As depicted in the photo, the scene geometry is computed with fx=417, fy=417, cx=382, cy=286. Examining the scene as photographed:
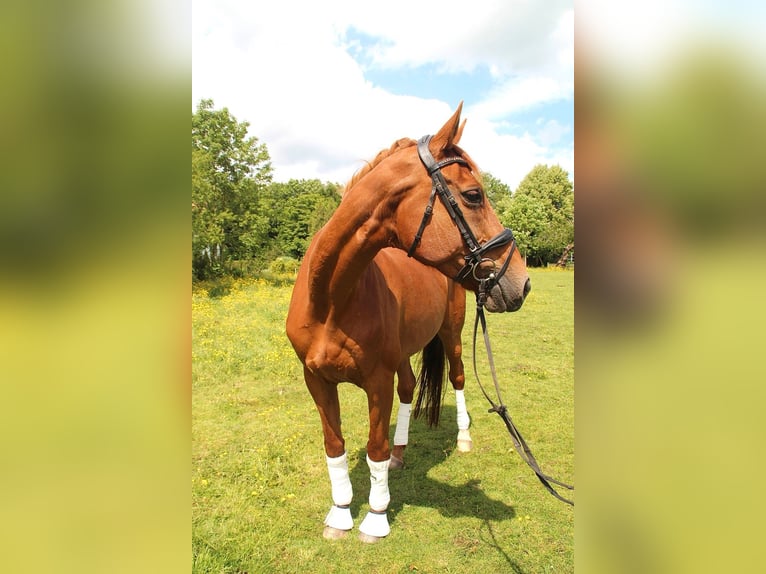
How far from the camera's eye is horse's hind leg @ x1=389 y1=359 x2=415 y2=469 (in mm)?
4816

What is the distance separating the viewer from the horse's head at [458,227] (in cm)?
249

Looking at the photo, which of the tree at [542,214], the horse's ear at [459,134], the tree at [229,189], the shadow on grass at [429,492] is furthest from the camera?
the tree at [542,214]

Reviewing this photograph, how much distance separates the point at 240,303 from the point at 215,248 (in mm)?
6397

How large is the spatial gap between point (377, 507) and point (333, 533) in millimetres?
449

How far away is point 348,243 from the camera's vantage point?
9.39ft

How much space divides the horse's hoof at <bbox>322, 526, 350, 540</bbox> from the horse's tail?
216 cm

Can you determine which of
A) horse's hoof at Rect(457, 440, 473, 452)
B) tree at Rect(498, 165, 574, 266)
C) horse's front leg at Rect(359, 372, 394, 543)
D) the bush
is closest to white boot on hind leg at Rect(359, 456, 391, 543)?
horse's front leg at Rect(359, 372, 394, 543)

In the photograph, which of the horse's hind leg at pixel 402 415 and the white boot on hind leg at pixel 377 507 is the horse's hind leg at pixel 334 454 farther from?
the horse's hind leg at pixel 402 415

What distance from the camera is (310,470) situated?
184 inches

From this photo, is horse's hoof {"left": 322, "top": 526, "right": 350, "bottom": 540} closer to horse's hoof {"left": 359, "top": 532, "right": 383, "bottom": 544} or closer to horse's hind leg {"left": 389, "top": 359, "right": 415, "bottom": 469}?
horse's hoof {"left": 359, "top": 532, "right": 383, "bottom": 544}

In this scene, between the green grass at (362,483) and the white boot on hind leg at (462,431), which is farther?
the white boot on hind leg at (462,431)

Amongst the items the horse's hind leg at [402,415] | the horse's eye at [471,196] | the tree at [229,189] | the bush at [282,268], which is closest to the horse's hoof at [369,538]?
the horse's hind leg at [402,415]

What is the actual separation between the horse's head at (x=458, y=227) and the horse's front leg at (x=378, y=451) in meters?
1.26
